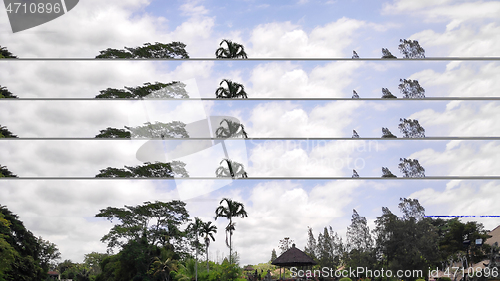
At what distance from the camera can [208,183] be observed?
14.2 metres

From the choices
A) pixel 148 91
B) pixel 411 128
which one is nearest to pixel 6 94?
pixel 148 91

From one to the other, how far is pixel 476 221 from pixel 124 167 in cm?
1198

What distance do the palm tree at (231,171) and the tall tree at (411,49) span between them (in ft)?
22.4

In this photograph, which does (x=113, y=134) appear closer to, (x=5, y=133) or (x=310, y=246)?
(x=5, y=133)

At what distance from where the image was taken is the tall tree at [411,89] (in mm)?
14656

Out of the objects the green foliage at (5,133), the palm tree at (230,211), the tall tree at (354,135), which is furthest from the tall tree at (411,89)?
the green foliage at (5,133)

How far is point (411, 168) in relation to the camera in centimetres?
1424

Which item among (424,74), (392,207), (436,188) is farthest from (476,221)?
(424,74)

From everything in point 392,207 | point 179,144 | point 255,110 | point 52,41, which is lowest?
point 392,207

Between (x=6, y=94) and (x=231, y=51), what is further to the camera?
(x=6, y=94)

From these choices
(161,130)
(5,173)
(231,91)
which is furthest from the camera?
(231,91)

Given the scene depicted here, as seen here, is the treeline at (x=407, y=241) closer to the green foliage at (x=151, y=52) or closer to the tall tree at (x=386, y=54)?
the tall tree at (x=386, y=54)

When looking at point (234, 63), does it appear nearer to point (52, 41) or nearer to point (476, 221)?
point (52, 41)

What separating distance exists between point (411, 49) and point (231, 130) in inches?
269
